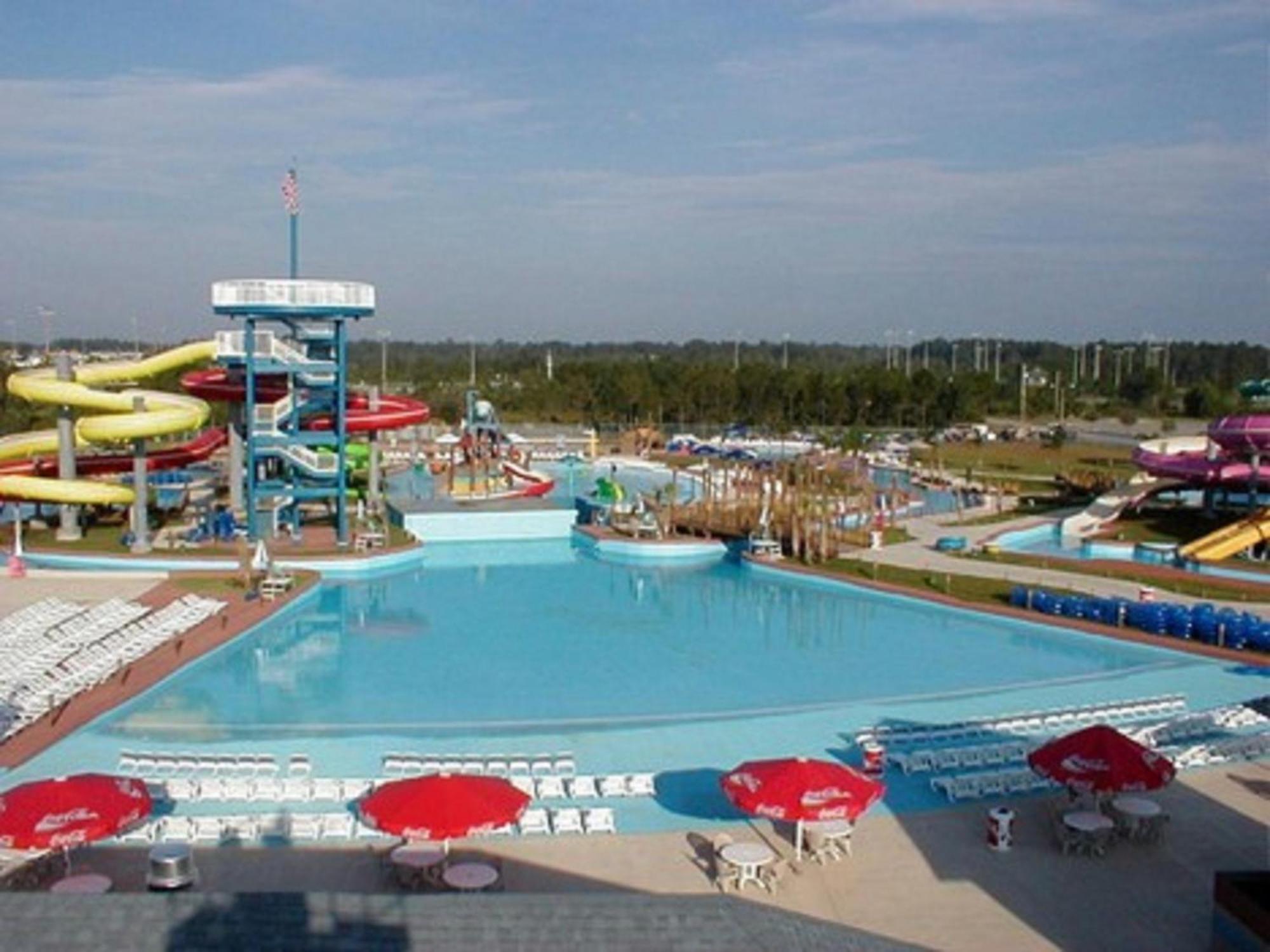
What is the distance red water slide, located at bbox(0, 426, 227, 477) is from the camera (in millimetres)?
32375

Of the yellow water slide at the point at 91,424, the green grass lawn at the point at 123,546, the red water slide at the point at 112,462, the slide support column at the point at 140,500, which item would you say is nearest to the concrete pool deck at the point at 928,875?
the green grass lawn at the point at 123,546

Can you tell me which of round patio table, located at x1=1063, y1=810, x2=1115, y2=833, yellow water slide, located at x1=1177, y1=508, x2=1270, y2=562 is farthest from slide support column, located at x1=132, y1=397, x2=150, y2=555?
yellow water slide, located at x1=1177, y1=508, x2=1270, y2=562

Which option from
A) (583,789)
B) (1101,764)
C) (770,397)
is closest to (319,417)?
(583,789)

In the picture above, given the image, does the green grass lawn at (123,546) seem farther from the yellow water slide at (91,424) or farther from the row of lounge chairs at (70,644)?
the row of lounge chairs at (70,644)

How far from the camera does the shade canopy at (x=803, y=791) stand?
40.7ft

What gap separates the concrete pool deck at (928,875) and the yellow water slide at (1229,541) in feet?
54.5

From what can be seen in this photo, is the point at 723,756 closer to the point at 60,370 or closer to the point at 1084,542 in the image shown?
the point at 1084,542

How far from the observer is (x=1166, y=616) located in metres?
22.9

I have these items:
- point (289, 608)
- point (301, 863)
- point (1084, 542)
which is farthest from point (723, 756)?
point (1084, 542)

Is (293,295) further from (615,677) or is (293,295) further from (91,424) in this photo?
(615,677)

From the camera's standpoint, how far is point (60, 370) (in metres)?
31.4

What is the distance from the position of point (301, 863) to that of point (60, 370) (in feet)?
73.1

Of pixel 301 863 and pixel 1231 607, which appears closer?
pixel 301 863

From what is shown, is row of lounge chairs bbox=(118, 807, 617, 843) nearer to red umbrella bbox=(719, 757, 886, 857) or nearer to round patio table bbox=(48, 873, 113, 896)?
round patio table bbox=(48, 873, 113, 896)
